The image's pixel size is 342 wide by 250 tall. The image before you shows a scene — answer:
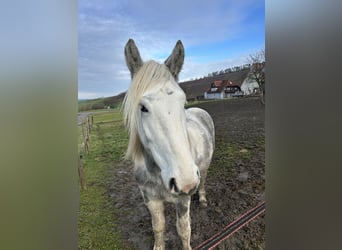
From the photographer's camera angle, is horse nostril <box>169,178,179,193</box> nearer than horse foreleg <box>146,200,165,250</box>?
Yes

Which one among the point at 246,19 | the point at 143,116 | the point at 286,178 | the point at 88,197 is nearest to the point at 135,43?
the point at 143,116

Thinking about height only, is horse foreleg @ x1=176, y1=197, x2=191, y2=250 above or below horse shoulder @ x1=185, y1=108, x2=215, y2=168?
below

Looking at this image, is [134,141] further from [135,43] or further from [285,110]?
[285,110]

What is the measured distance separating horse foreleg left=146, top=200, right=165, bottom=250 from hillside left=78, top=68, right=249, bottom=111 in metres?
0.37

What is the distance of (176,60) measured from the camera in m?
0.93

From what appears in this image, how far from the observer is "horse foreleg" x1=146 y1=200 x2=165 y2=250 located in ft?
3.18

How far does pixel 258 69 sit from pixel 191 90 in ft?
0.85

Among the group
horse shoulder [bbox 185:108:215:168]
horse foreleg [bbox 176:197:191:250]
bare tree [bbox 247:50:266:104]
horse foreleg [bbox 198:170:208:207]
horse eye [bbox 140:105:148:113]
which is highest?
bare tree [bbox 247:50:266:104]

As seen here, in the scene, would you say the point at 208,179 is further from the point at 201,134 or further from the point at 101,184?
the point at 101,184

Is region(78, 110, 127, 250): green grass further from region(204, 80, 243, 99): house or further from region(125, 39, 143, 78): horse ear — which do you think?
region(204, 80, 243, 99): house

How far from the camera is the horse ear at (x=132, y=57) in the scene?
0.89m

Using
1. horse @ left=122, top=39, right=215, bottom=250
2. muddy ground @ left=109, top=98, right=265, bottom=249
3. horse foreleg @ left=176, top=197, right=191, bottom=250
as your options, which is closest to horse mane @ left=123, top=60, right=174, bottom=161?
horse @ left=122, top=39, right=215, bottom=250

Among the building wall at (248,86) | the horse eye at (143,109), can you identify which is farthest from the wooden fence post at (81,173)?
the building wall at (248,86)

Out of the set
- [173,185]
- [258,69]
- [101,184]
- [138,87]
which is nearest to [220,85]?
[258,69]
